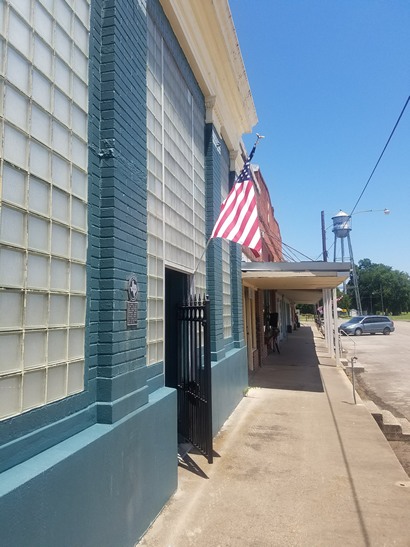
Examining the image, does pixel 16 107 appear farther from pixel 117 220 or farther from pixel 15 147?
pixel 117 220

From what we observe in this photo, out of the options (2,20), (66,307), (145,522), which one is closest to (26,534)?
(66,307)

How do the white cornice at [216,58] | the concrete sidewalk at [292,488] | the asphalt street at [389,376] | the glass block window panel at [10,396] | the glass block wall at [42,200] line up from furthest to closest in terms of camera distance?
the asphalt street at [389,376]
the white cornice at [216,58]
the concrete sidewalk at [292,488]
the glass block wall at [42,200]
the glass block window panel at [10,396]

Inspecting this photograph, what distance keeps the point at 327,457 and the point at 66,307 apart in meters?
4.55

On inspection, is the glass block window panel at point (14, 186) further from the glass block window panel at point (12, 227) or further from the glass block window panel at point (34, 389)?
the glass block window panel at point (34, 389)

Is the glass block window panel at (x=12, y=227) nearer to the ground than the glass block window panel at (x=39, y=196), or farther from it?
nearer to the ground

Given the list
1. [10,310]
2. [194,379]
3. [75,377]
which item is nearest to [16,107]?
[10,310]

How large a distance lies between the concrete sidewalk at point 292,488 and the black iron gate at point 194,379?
0.38 metres

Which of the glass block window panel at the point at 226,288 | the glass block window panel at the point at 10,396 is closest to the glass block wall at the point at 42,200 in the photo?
the glass block window panel at the point at 10,396

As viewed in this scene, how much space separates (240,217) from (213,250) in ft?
4.63

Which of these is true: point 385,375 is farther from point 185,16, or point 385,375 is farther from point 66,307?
point 66,307

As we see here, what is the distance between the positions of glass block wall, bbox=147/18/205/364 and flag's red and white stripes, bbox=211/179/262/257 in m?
0.57

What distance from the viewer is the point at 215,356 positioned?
23.2 feet

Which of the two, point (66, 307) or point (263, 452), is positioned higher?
point (66, 307)

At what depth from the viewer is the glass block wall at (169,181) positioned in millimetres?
4730
